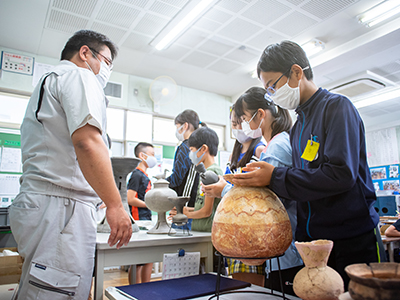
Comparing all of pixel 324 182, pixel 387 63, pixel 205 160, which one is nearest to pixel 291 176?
pixel 324 182

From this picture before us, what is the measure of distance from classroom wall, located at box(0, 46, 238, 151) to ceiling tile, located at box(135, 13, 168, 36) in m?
1.36

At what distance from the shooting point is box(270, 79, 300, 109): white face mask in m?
1.07

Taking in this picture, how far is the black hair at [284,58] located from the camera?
1.05m

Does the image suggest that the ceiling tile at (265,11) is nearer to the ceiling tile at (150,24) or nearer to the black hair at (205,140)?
the ceiling tile at (150,24)

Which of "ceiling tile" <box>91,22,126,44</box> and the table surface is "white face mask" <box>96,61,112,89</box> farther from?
"ceiling tile" <box>91,22,126,44</box>

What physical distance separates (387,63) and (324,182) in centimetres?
505

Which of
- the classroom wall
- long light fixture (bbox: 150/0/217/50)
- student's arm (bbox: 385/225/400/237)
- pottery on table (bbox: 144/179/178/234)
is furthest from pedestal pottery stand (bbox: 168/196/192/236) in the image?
the classroom wall

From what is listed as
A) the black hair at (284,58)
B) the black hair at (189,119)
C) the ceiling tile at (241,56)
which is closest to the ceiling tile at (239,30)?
the ceiling tile at (241,56)

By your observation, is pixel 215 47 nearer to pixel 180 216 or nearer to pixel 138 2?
pixel 138 2

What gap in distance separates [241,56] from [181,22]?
52.1 inches

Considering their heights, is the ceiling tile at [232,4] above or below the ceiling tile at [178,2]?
above

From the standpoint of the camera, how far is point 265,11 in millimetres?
3697

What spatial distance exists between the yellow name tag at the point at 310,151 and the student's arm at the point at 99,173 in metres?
0.65

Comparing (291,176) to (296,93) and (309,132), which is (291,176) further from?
(296,93)
